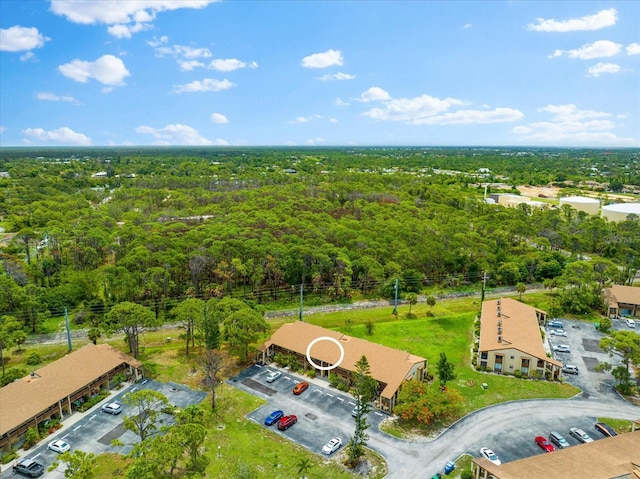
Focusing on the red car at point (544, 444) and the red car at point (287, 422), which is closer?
the red car at point (544, 444)

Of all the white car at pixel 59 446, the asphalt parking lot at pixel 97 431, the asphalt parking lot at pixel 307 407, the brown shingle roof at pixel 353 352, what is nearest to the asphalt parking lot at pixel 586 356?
the brown shingle roof at pixel 353 352

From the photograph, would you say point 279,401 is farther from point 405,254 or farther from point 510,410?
point 405,254

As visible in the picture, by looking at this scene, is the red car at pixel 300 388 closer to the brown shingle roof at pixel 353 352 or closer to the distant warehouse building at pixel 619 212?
the brown shingle roof at pixel 353 352

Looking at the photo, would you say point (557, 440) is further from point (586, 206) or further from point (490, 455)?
point (586, 206)

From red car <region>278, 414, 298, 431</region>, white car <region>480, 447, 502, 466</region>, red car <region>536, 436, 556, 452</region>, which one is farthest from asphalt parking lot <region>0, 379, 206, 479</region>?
red car <region>536, 436, 556, 452</region>

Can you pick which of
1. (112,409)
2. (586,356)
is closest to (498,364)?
(586,356)

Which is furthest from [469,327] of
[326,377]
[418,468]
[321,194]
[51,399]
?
[321,194]

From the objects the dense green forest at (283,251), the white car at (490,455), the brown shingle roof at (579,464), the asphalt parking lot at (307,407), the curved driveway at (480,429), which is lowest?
the curved driveway at (480,429)
